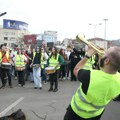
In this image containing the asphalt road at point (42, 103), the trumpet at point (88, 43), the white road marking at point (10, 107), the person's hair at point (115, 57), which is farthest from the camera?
the white road marking at point (10, 107)

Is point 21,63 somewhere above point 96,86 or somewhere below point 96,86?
below

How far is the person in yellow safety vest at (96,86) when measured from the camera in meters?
3.54

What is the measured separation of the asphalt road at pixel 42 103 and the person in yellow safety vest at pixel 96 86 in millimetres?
2814

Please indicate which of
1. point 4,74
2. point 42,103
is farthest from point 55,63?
point 42,103

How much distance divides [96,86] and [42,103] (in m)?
6.51

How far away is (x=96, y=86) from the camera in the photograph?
3.63 m

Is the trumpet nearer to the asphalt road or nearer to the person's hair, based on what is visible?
the person's hair

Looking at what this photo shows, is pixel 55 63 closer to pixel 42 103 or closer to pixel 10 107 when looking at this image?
pixel 42 103

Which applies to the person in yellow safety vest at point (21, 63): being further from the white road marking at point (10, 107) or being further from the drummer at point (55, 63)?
the white road marking at point (10, 107)

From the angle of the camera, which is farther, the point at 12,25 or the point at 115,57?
the point at 12,25

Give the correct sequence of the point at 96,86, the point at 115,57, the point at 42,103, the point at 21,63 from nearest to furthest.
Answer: the point at 115,57 → the point at 96,86 → the point at 42,103 → the point at 21,63

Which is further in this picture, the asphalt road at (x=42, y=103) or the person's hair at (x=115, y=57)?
the asphalt road at (x=42, y=103)

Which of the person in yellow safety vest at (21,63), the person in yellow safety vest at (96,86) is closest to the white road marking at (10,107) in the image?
the person in yellow safety vest at (21,63)

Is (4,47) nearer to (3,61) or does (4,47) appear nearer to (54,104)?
(3,61)
